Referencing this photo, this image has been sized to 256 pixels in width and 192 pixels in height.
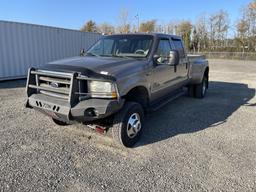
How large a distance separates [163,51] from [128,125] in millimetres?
2034

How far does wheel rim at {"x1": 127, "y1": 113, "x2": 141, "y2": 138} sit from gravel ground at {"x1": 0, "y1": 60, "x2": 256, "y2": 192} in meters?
0.26

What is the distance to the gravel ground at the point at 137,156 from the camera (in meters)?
2.98

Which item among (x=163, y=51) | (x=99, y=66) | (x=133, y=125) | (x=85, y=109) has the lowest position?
(x=133, y=125)

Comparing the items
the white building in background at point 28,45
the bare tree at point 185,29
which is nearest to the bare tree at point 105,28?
the bare tree at point 185,29

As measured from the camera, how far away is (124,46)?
16.0 feet

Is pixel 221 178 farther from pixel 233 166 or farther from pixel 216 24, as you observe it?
pixel 216 24

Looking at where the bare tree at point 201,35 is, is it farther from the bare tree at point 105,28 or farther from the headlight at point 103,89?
the headlight at point 103,89

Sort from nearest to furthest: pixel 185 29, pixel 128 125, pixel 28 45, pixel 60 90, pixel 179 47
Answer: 1. pixel 60 90
2. pixel 128 125
3. pixel 179 47
4. pixel 28 45
5. pixel 185 29

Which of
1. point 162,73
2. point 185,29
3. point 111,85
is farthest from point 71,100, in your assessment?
point 185,29

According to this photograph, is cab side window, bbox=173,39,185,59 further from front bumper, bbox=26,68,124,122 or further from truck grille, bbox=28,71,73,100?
truck grille, bbox=28,71,73,100

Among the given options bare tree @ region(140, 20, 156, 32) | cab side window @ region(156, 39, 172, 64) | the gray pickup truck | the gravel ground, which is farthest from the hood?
bare tree @ region(140, 20, 156, 32)

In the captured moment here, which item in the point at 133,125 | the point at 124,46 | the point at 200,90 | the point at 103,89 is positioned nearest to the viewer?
the point at 103,89

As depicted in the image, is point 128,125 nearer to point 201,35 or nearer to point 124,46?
point 124,46

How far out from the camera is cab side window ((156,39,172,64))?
189 inches
